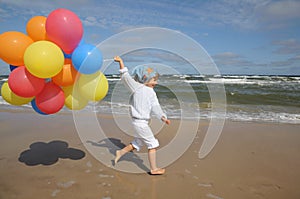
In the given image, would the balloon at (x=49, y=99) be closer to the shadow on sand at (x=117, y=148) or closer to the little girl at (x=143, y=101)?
the little girl at (x=143, y=101)

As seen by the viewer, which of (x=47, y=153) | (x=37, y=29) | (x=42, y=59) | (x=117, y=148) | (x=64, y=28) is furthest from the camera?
(x=117, y=148)

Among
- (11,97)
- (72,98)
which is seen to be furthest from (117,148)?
(11,97)

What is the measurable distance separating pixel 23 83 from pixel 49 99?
365 mm

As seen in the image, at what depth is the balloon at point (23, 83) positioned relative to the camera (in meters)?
2.81

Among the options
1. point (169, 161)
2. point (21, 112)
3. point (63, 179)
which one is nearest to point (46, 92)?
point (63, 179)

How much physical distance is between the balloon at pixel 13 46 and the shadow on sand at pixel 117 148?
2.02m

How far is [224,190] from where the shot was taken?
2867 mm

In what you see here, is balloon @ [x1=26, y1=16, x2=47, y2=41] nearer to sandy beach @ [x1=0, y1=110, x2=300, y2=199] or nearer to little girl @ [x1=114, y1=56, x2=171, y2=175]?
little girl @ [x1=114, y1=56, x2=171, y2=175]

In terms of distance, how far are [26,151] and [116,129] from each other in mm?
2101

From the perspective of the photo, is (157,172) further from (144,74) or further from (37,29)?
(37,29)

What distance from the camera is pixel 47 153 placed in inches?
159

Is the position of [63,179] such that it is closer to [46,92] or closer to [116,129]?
[46,92]

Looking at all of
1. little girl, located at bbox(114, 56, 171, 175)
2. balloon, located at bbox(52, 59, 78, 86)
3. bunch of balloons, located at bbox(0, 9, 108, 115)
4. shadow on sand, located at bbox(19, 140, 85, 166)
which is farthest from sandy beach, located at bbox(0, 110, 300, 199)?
balloon, located at bbox(52, 59, 78, 86)

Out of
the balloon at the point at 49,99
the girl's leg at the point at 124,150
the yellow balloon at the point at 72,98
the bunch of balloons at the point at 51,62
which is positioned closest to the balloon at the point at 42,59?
the bunch of balloons at the point at 51,62
